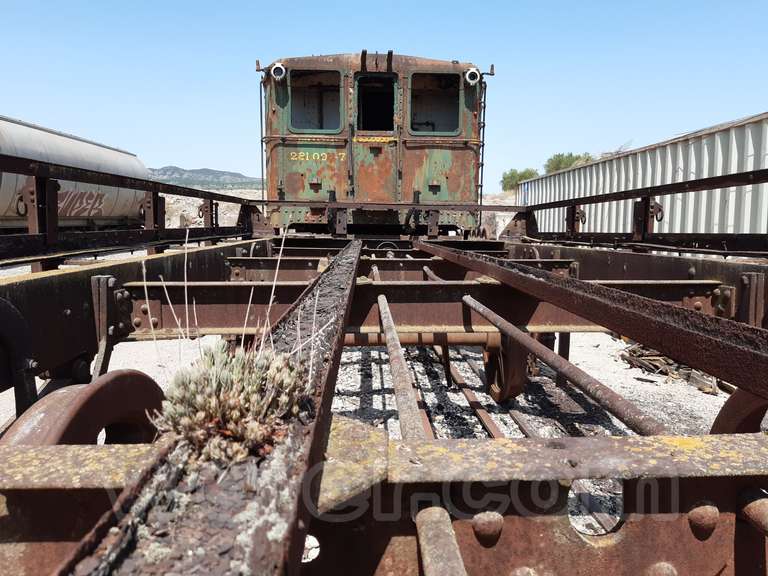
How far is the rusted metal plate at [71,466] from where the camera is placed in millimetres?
991

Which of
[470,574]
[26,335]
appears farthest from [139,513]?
[26,335]

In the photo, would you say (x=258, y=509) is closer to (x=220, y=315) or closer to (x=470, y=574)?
(x=470, y=574)

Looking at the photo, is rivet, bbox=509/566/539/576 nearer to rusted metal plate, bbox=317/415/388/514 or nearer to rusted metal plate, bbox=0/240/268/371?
rusted metal plate, bbox=317/415/388/514

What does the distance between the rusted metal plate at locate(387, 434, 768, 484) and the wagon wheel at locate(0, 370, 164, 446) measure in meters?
0.78

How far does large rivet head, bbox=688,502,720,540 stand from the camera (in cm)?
103

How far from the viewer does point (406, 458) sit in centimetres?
101

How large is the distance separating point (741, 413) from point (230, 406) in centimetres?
167

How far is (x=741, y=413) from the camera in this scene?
1.69 meters

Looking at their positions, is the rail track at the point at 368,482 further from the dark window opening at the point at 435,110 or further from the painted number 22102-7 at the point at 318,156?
the dark window opening at the point at 435,110

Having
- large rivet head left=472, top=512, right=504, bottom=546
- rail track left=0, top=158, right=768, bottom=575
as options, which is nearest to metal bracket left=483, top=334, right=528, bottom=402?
rail track left=0, top=158, right=768, bottom=575

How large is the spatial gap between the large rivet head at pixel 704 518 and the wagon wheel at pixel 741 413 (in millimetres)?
797

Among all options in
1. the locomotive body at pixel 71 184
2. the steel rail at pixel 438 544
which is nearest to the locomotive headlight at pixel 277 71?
the locomotive body at pixel 71 184

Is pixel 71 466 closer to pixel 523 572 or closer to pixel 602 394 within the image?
pixel 523 572

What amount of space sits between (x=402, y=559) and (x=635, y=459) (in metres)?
0.50
